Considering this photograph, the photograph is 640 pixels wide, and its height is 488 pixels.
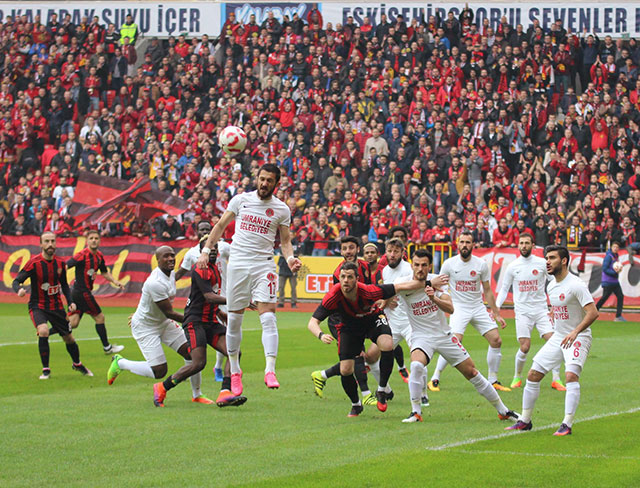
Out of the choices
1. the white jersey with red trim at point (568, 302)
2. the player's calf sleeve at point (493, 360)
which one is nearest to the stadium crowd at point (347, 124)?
the player's calf sleeve at point (493, 360)

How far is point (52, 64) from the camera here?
1428 inches

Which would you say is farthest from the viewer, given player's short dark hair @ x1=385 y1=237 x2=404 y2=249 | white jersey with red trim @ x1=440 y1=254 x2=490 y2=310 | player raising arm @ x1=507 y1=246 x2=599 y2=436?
white jersey with red trim @ x1=440 y1=254 x2=490 y2=310

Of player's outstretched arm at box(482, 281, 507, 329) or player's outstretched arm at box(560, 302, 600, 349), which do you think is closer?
player's outstretched arm at box(560, 302, 600, 349)

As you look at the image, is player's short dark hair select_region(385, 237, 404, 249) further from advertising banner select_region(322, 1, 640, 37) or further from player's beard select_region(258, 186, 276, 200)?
advertising banner select_region(322, 1, 640, 37)

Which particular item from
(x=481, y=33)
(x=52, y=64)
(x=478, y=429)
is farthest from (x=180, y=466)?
(x=52, y=64)

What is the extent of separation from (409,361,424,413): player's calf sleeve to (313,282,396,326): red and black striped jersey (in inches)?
32.7

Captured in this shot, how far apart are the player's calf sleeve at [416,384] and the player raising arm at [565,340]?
3.67 ft

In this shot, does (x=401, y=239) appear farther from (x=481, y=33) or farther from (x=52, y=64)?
(x=52, y=64)

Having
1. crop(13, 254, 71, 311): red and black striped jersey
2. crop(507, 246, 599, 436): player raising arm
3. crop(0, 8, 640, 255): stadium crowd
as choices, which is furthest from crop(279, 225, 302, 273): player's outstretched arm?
crop(0, 8, 640, 255): stadium crowd

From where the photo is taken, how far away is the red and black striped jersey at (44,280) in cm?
1490

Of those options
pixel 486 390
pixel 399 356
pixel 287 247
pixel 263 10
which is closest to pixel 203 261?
pixel 287 247

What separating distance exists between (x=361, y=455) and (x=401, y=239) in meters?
5.11

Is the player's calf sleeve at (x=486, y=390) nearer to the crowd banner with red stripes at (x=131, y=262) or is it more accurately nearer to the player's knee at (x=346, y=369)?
the player's knee at (x=346, y=369)

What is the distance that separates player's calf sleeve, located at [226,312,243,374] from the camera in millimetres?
10977
